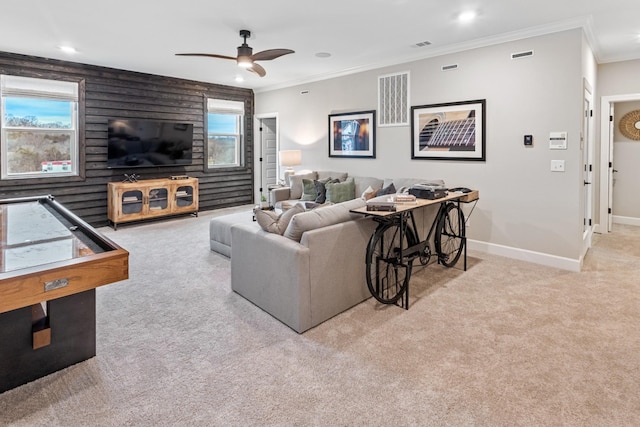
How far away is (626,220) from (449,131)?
3913 millimetres

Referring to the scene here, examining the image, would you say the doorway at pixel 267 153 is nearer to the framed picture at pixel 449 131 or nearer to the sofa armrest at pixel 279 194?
the sofa armrest at pixel 279 194

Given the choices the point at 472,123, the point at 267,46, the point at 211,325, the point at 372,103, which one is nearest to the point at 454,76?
the point at 472,123

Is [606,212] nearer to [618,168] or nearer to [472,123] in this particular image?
[618,168]

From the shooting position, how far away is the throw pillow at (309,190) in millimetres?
6016

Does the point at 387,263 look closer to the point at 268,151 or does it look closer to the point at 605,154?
the point at 605,154

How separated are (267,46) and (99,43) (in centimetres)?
217

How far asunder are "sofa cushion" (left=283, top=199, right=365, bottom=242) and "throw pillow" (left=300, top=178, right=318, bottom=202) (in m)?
2.85

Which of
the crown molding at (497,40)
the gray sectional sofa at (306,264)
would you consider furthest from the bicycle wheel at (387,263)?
the crown molding at (497,40)

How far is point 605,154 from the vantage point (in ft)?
18.9

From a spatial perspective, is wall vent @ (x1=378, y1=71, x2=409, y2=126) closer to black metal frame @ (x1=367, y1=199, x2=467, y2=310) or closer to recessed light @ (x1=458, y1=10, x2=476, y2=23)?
recessed light @ (x1=458, y1=10, x2=476, y2=23)

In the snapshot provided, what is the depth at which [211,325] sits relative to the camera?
114 inches

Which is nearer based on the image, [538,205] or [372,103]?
[538,205]

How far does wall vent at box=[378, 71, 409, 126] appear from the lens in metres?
5.52

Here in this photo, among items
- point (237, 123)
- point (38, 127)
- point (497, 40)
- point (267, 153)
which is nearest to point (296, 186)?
point (267, 153)
